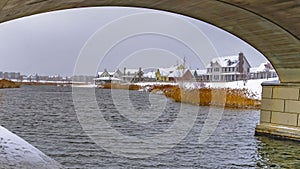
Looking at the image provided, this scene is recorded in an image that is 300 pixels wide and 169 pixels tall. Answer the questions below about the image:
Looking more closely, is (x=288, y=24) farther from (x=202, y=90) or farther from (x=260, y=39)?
(x=202, y=90)

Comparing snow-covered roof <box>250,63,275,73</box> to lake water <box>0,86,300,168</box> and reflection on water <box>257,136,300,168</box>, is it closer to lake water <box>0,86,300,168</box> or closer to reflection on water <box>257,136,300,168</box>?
lake water <box>0,86,300,168</box>

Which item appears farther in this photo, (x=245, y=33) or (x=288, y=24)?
(x=245, y=33)

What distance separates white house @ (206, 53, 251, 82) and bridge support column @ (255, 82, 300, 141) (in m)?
40.9

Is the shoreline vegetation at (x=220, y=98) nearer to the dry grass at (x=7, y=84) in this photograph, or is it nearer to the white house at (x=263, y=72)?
the white house at (x=263, y=72)

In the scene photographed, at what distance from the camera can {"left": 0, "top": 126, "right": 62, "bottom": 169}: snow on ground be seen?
7801 mm

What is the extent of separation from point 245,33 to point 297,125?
3.82 meters

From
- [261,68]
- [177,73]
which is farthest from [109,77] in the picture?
[261,68]

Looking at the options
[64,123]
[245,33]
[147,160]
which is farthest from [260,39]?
[64,123]

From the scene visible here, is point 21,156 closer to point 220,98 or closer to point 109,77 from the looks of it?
point 220,98

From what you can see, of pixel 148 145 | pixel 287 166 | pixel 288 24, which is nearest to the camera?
pixel 287 166

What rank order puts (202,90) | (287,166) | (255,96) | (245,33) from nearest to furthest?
1. (287,166)
2. (245,33)
3. (255,96)
4. (202,90)

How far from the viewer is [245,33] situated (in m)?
12.5

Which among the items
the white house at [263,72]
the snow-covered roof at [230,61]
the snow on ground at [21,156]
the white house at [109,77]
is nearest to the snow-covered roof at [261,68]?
the white house at [263,72]

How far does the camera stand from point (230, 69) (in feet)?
197
